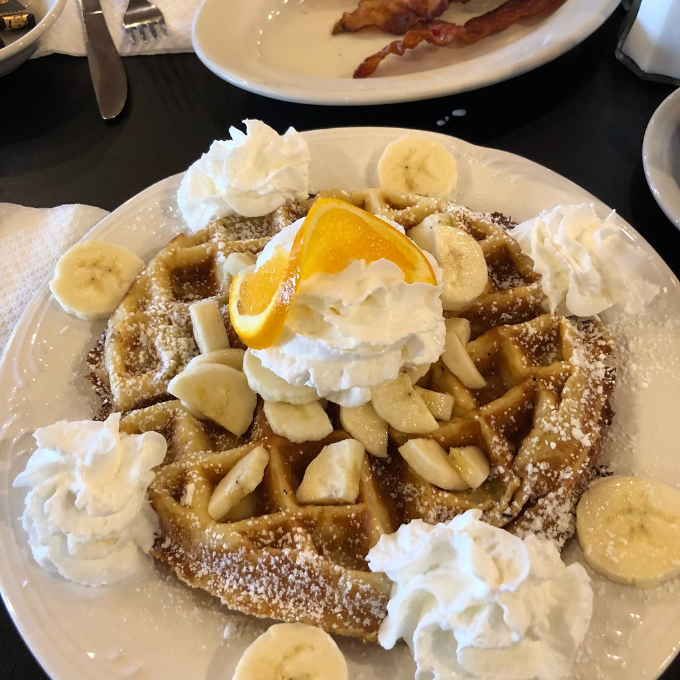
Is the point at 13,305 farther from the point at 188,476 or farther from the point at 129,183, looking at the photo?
the point at 188,476

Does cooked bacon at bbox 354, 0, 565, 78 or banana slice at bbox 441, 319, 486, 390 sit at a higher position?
cooked bacon at bbox 354, 0, 565, 78

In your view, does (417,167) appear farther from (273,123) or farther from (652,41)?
(652,41)

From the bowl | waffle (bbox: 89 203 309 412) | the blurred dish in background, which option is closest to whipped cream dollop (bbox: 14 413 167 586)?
waffle (bbox: 89 203 309 412)

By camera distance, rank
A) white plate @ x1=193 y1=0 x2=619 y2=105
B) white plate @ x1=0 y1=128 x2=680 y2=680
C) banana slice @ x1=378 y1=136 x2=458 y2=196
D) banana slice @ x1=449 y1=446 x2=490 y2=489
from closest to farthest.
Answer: white plate @ x1=0 y1=128 x2=680 y2=680 → banana slice @ x1=449 y1=446 x2=490 y2=489 → banana slice @ x1=378 y1=136 x2=458 y2=196 → white plate @ x1=193 y1=0 x2=619 y2=105

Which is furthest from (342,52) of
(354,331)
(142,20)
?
(354,331)

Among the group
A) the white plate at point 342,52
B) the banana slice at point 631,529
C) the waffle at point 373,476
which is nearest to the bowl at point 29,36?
the white plate at point 342,52

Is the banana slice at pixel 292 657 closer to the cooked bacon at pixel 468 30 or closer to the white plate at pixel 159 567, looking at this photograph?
the white plate at pixel 159 567

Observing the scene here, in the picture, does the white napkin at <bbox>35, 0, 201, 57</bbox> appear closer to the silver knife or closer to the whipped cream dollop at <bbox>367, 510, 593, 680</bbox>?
the silver knife
